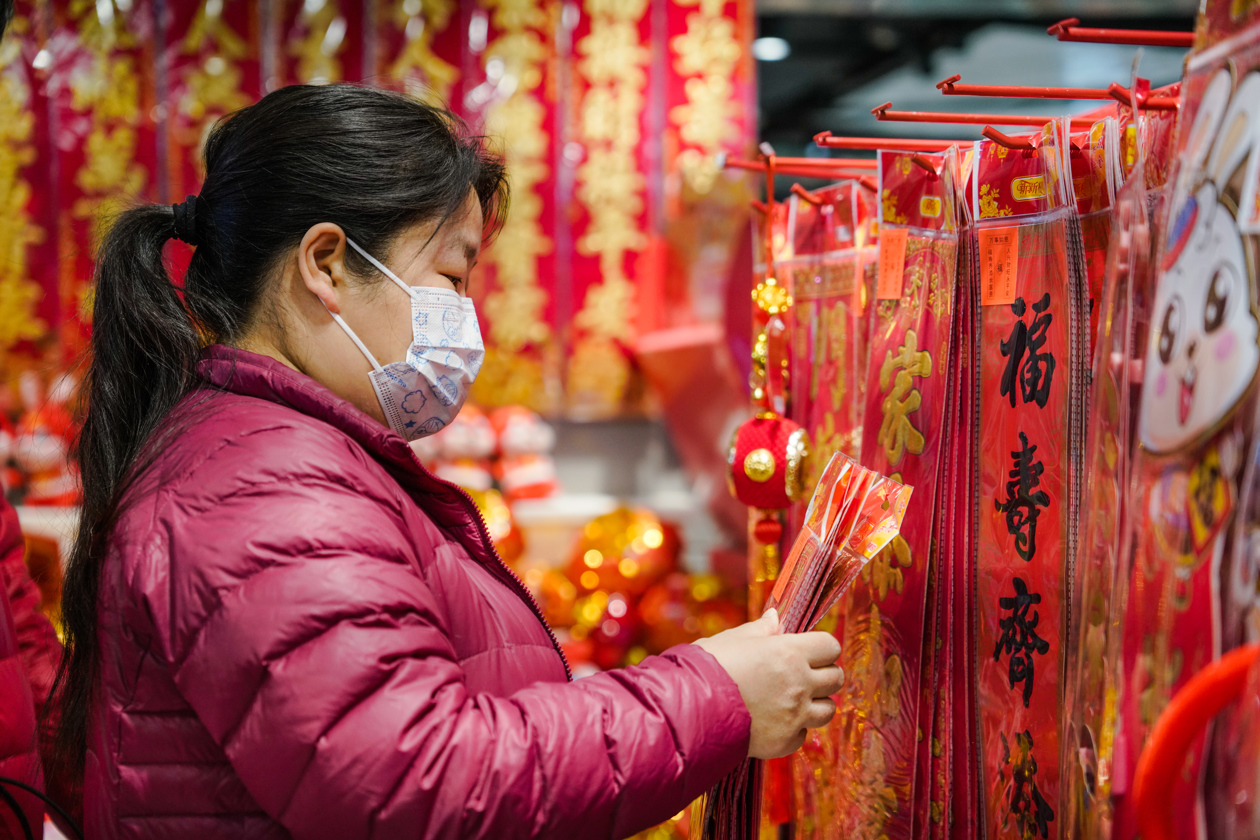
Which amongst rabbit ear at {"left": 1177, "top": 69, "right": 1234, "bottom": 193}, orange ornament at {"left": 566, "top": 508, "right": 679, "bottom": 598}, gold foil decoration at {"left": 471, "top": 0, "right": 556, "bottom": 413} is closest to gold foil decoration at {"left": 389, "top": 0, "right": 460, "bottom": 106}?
gold foil decoration at {"left": 471, "top": 0, "right": 556, "bottom": 413}

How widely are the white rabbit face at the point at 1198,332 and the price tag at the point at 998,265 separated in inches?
12.5

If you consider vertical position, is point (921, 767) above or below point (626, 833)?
below

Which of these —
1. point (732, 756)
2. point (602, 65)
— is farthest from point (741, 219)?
point (732, 756)

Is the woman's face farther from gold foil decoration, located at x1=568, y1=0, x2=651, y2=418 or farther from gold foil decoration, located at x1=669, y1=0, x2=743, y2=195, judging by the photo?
gold foil decoration, located at x1=669, y1=0, x2=743, y2=195

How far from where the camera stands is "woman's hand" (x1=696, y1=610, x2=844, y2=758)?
79cm

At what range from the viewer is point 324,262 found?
2.92 feet

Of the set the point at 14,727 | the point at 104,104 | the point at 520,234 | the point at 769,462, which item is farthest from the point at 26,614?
the point at 104,104

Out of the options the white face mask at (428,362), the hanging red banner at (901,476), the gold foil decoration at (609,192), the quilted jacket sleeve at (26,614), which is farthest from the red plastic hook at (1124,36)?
the gold foil decoration at (609,192)

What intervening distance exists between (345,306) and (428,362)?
107 millimetres

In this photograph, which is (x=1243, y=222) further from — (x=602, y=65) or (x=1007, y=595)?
(x=602, y=65)

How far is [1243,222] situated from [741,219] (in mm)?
2612

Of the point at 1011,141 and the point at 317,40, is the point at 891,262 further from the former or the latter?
the point at 317,40

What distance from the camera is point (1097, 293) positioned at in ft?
2.83

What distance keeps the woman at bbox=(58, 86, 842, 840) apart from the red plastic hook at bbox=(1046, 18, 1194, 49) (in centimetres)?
59
